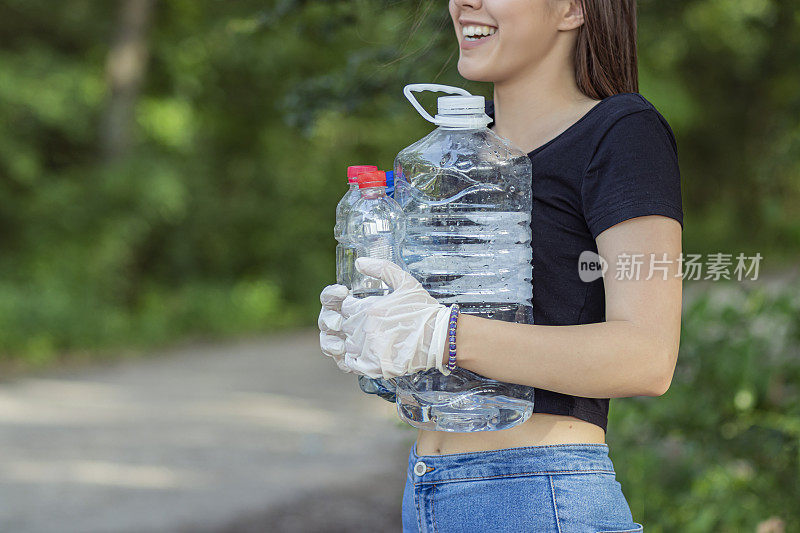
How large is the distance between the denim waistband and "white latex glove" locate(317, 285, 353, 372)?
27 centimetres

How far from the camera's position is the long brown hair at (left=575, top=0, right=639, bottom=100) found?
1748 millimetres

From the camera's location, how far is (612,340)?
1521 millimetres

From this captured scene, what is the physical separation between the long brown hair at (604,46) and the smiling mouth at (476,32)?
6.5 inches

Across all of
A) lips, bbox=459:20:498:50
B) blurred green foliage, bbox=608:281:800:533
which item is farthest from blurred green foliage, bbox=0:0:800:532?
lips, bbox=459:20:498:50

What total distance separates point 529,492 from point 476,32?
0.85 meters

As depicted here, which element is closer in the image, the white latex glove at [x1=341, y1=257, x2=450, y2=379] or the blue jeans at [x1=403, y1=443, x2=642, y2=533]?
the white latex glove at [x1=341, y1=257, x2=450, y2=379]

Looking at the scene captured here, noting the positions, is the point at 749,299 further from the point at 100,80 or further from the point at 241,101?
the point at 241,101

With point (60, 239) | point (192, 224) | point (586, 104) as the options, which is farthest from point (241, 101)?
point (586, 104)

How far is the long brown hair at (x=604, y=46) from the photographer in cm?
175

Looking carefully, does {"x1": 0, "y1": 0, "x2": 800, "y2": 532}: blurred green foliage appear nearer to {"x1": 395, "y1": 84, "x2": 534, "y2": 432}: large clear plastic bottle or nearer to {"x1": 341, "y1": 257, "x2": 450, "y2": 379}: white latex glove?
{"x1": 395, "y1": 84, "x2": 534, "y2": 432}: large clear plastic bottle

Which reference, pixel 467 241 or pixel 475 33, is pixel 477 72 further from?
pixel 467 241

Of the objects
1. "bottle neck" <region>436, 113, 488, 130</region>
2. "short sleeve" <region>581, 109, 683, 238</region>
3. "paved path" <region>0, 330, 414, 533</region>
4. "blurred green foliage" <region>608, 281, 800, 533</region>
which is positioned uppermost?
"bottle neck" <region>436, 113, 488, 130</region>

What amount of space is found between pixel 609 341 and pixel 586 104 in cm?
49

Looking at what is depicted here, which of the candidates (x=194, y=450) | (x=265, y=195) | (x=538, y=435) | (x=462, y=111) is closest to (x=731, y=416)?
(x=538, y=435)
